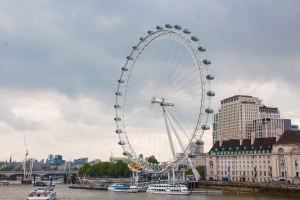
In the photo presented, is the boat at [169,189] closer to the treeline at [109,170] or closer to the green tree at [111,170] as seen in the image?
the treeline at [109,170]

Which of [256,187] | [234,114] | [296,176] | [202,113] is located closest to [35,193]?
[202,113]

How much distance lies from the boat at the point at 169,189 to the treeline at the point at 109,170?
2218 inches

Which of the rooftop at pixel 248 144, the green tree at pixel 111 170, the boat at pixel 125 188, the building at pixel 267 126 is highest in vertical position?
the building at pixel 267 126

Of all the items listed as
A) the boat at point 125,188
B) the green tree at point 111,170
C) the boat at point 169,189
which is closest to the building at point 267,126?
the green tree at point 111,170

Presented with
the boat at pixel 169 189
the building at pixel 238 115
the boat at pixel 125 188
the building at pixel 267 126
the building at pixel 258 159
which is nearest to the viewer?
the boat at pixel 169 189

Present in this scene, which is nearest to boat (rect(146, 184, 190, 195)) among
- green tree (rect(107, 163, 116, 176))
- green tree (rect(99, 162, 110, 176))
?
green tree (rect(107, 163, 116, 176))

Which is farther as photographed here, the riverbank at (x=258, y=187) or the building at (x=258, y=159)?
the building at (x=258, y=159)

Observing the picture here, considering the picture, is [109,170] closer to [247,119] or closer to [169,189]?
[247,119]

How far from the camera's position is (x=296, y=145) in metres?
78.3

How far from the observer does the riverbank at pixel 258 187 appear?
194 feet

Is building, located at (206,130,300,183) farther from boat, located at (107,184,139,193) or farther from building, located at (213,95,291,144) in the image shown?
building, located at (213,95,291,144)

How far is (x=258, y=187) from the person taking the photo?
65.6m

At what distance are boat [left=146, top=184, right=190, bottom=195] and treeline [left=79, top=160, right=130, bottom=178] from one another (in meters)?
56.3

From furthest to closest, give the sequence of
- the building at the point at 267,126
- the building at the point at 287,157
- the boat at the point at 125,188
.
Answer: the building at the point at 267,126 < the building at the point at 287,157 < the boat at the point at 125,188
